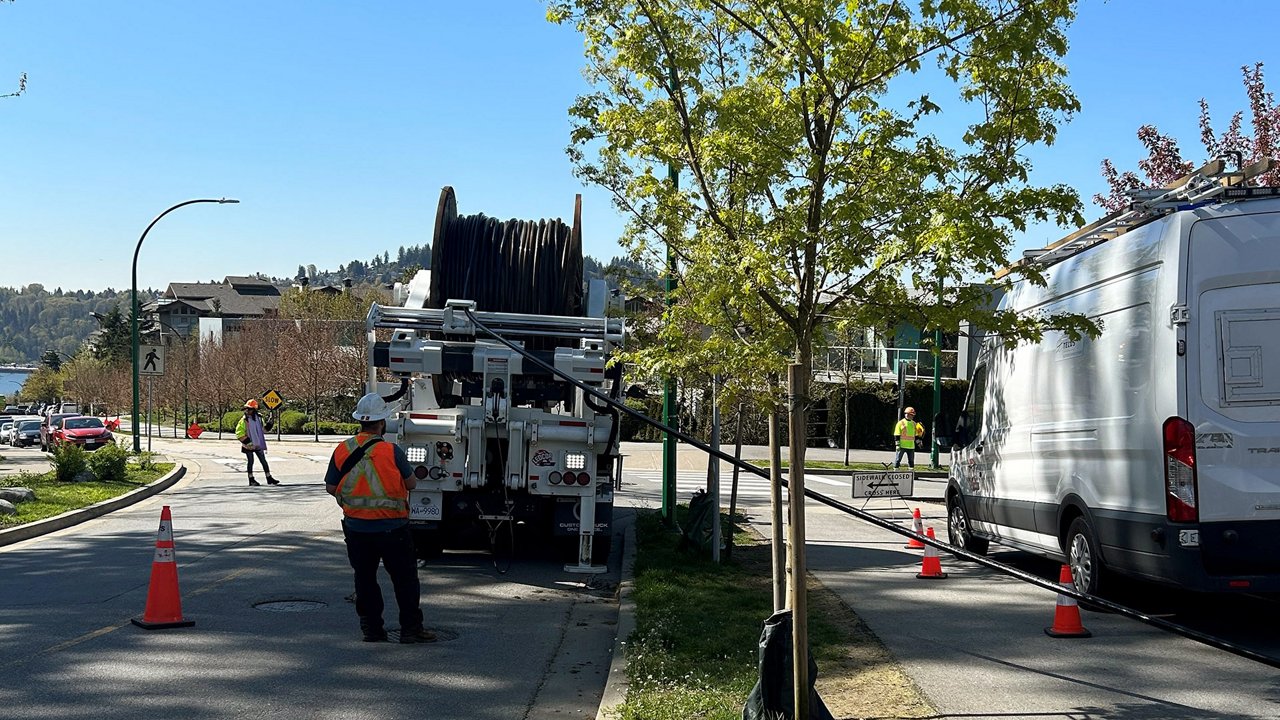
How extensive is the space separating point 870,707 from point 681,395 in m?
11.4

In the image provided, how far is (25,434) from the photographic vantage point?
53.8 meters

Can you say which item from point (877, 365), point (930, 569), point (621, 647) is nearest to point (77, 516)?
point (621, 647)

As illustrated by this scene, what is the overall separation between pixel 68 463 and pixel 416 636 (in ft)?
52.7

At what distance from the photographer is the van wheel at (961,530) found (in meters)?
13.1

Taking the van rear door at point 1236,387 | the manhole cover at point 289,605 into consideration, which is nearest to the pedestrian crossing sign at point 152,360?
the manhole cover at point 289,605

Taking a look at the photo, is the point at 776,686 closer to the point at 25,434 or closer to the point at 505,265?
the point at 505,265

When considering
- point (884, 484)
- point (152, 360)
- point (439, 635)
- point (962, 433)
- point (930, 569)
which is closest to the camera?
point (439, 635)

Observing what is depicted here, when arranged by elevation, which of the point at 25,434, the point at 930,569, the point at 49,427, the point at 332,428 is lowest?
the point at 930,569

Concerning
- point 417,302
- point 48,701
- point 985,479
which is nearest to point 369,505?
point 48,701

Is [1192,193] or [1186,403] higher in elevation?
[1192,193]

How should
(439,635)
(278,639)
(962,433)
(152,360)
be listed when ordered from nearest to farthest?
1. (278,639)
2. (439,635)
3. (962,433)
4. (152,360)

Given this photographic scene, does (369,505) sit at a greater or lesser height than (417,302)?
lesser

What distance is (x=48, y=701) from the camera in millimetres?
6594

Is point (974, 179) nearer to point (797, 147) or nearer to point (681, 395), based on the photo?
point (797, 147)
